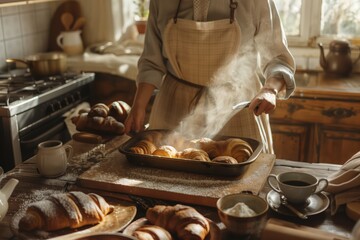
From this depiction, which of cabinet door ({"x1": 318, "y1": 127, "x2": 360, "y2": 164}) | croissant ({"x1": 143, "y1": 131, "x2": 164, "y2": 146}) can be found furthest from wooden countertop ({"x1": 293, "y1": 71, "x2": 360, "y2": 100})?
croissant ({"x1": 143, "y1": 131, "x2": 164, "y2": 146})

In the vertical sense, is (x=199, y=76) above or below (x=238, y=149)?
above

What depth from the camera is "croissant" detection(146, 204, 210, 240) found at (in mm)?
996

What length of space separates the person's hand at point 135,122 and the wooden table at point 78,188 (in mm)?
74

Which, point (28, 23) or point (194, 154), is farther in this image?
point (28, 23)

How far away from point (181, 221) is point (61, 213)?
0.29 metres

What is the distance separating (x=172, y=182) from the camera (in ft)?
4.24

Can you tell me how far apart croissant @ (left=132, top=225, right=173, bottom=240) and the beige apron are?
2.51 ft

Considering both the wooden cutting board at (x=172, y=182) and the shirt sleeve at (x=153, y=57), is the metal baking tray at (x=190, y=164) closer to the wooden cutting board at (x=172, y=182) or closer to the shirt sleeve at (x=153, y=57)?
the wooden cutting board at (x=172, y=182)

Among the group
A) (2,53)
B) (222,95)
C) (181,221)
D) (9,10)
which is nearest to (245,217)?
(181,221)

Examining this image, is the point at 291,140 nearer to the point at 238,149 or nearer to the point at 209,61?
the point at 209,61

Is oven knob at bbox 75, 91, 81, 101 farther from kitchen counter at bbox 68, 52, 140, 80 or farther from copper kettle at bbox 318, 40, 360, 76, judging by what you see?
copper kettle at bbox 318, 40, 360, 76

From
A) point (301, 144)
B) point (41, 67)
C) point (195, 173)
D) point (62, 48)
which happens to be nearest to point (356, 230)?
point (195, 173)

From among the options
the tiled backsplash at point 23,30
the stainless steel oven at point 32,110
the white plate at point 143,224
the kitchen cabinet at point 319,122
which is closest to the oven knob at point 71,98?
the stainless steel oven at point 32,110

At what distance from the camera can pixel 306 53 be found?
2.97 meters
